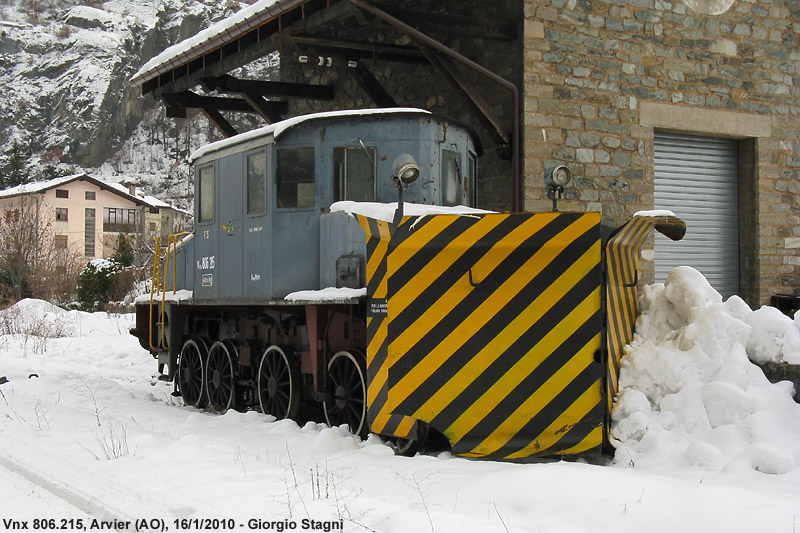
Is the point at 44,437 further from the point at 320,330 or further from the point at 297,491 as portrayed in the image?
the point at 297,491

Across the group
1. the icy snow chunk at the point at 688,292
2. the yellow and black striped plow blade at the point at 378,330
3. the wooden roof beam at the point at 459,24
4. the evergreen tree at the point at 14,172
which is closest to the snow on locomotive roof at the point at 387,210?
the yellow and black striped plow blade at the point at 378,330

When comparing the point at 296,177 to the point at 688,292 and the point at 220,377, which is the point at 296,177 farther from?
the point at 688,292

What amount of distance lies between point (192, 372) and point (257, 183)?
3.33 metres

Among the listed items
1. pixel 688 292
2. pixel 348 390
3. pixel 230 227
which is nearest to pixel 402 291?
pixel 348 390

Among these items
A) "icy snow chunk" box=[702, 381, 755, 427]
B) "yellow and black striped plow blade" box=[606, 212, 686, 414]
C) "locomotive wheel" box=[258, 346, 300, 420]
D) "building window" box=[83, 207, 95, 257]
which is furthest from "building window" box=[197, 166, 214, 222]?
"building window" box=[83, 207, 95, 257]

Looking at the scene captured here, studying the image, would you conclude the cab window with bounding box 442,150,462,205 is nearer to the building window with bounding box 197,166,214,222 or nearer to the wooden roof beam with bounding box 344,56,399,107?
the building window with bounding box 197,166,214,222

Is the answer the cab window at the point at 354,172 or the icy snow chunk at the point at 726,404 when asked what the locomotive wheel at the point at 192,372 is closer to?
the cab window at the point at 354,172

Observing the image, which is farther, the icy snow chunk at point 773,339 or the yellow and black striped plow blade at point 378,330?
the yellow and black striped plow blade at point 378,330

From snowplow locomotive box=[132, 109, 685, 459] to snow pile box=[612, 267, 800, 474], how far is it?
0.76 ft

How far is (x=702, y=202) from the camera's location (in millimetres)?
12375

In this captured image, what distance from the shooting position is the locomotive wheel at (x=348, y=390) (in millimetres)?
7230

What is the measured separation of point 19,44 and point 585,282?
112244 mm

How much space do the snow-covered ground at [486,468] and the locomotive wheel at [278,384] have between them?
31 centimetres

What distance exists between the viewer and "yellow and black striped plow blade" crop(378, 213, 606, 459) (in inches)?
236
